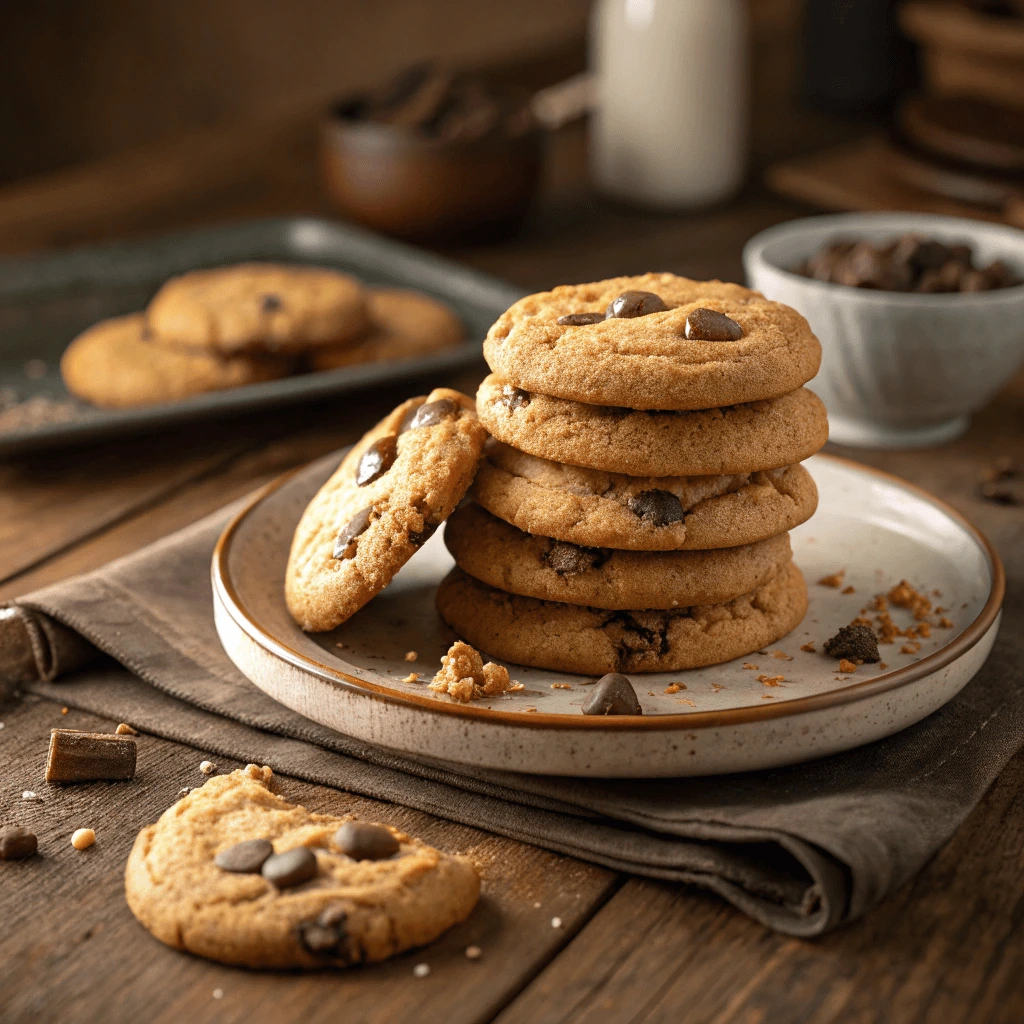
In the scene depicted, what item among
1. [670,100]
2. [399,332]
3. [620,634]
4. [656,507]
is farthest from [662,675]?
[670,100]

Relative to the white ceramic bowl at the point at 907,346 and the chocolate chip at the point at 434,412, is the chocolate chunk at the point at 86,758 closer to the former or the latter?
the chocolate chip at the point at 434,412

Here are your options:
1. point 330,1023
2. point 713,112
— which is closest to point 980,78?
point 713,112

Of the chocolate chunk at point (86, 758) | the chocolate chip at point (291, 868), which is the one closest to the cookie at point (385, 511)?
the chocolate chunk at point (86, 758)

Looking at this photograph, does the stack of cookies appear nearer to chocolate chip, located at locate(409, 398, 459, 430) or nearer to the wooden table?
chocolate chip, located at locate(409, 398, 459, 430)

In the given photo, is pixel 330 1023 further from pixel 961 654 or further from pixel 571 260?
pixel 571 260

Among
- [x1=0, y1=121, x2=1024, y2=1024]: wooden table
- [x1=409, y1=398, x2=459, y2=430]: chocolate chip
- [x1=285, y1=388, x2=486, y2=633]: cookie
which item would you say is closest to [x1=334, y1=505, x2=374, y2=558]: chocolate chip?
[x1=285, y1=388, x2=486, y2=633]: cookie

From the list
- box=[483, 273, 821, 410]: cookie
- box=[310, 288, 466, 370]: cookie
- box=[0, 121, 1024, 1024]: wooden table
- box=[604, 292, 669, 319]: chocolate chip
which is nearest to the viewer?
box=[0, 121, 1024, 1024]: wooden table

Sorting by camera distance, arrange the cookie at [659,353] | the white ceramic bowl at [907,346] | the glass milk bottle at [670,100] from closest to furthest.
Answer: the cookie at [659,353]
the white ceramic bowl at [907,346]
the glass milk bottle at [670,100]
